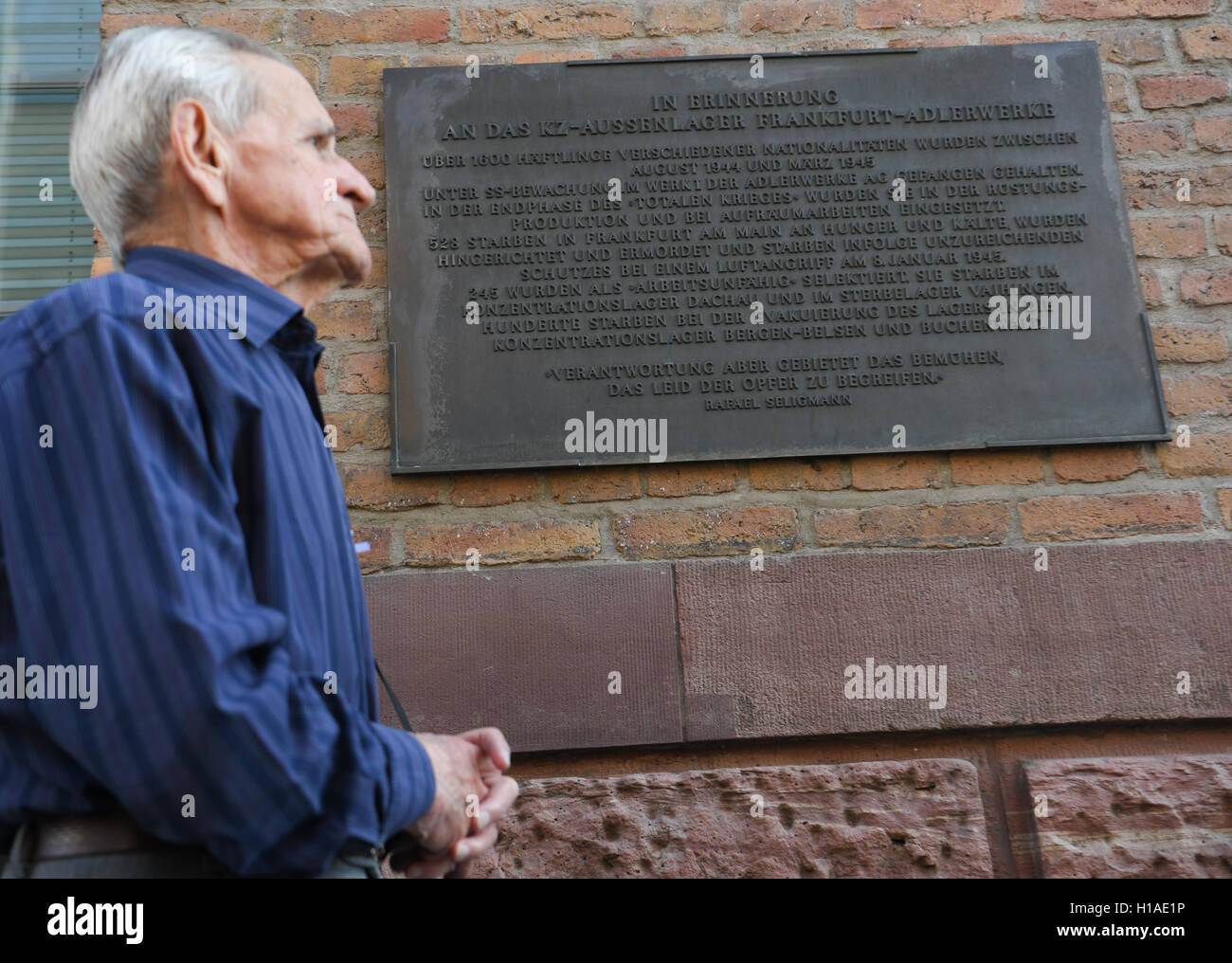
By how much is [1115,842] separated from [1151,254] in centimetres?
155

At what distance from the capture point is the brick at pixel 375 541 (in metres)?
2.85

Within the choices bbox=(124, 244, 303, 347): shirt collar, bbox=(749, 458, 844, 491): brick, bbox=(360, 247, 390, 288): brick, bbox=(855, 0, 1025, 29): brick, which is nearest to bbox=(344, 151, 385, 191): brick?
bbox=(360, 247, 390, 288): brick

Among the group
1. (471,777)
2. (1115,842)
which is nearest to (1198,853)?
(1115,842)

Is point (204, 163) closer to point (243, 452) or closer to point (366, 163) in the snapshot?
point (243, 452)

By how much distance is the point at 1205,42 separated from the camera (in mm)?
3270

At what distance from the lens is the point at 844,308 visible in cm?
298

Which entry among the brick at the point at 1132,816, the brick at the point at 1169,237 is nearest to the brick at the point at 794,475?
the brick at the point at 1132,816

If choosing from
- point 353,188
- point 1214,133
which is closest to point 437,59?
point 353,188

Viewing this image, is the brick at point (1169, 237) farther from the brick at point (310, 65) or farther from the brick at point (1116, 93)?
the brick at point (310, 65)

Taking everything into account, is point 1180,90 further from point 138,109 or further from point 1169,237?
point 138,109

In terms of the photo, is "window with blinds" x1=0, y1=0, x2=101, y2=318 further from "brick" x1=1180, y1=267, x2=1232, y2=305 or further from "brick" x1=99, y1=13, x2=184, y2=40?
"brick" x1=1180, y1=267, x2=1232, y2=305

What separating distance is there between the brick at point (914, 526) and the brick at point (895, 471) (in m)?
0.06

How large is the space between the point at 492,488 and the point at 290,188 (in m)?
1.34

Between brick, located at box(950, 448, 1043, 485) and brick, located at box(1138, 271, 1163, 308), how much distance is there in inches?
21.6
